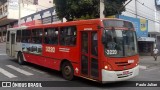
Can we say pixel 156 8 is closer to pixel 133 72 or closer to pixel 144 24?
pixel 144 24

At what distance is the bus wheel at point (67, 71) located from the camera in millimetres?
10646

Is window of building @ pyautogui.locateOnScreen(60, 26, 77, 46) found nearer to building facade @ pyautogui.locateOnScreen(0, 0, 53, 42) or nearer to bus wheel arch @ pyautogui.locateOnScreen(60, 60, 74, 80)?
bus wheel arch @ pyautogui.locateOnScreen(60, 60, 74, 80)

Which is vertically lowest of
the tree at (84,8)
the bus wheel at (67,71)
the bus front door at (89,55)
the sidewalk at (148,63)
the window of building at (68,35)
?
the sidewalk at (148,63)

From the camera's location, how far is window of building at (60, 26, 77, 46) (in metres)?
10.5

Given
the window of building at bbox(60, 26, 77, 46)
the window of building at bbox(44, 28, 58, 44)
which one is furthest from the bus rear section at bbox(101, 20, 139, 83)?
the window of building at bbox(44, 28, 58, 44)

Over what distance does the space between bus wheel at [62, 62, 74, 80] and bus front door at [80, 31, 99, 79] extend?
812 millimetres

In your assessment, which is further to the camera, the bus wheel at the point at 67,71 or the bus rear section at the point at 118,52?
the bus wheel at the point at 67,71

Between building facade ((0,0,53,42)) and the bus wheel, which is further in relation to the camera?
building facade ((0,0,53,42))

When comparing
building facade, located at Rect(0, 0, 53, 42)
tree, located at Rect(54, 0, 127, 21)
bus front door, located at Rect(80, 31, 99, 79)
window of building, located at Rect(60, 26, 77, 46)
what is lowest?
bus front door, located at Rect(80, 31, 99, 79)

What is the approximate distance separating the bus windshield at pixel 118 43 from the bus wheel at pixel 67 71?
227 centimetres

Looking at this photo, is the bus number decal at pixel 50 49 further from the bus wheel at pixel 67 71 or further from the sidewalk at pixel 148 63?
the sidewalk at pixel 148 63

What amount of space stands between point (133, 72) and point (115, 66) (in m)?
1.16

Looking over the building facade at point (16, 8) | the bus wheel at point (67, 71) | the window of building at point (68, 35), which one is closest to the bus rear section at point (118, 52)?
the window of building at point (68, 35)

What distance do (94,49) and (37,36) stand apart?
5.13m
